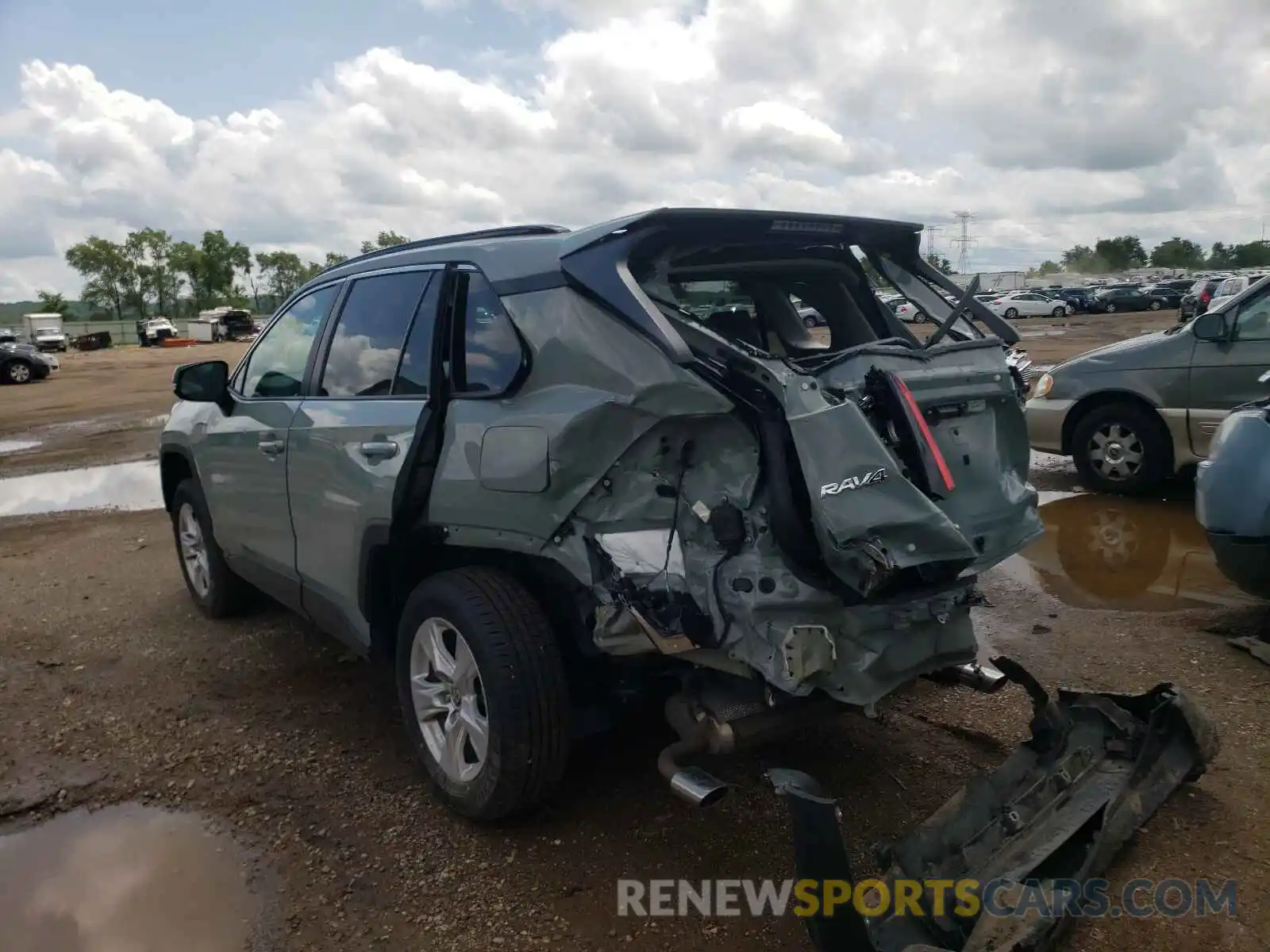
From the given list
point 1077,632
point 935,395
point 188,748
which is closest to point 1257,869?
point 935,395

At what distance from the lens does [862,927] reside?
7.73 ft

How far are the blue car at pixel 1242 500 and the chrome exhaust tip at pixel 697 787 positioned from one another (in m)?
2.87

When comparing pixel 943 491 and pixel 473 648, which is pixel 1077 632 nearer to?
pixel 943 491

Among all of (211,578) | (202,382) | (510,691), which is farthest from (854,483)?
(211,578)

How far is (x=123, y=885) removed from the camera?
3.16 metres

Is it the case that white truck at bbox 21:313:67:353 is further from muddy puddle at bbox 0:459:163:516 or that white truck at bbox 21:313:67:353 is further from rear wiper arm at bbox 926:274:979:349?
rear wiper arm at bbox 926:274:979:349

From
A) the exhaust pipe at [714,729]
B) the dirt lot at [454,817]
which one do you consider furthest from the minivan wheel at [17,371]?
the exhaust pipe at [714,729]

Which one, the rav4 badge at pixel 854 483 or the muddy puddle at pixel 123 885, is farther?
the muddy puddle at pixel 123 885

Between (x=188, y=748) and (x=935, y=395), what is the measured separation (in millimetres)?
3310

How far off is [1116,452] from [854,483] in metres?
6.00

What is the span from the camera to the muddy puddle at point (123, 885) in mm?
2910

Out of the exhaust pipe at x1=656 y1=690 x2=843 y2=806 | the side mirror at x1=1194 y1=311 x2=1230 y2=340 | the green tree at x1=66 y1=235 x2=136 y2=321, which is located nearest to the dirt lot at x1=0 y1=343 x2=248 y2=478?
the exhaust pipe at x1=656 y1=690 x2=843 y2=806

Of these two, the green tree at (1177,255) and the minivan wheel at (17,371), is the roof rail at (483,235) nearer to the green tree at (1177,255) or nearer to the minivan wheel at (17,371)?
the minivan wheel at (17,371)

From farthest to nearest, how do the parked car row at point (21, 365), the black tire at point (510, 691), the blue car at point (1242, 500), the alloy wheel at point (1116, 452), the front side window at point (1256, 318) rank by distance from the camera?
the parked car row at point (21, 365), the alloy wheel at point (1116, 452), the front side window at point (1256, 318), the blue car at point (1242, 500), the black tire at point (510, 691)
